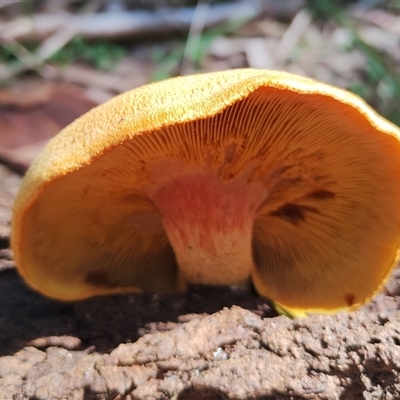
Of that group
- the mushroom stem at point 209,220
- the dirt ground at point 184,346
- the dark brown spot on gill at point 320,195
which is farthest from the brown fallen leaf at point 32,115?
the dark brown spot on gill at point 320,195

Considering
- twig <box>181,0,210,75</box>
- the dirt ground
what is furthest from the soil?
twig <box>181,0,210,75</box>

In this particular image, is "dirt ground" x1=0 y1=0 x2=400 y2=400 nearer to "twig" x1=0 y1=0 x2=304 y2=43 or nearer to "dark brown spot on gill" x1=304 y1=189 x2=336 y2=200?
"dark brown spot on gill" x1=304 y1=189 x2=336 y2=200

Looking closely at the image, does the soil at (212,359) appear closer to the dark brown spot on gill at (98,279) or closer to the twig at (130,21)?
the dark brown spot on gill at (98,279)

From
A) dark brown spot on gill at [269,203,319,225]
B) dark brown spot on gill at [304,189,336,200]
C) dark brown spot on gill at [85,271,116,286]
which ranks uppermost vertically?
dark brown spot on gill at [304,189,336,200]

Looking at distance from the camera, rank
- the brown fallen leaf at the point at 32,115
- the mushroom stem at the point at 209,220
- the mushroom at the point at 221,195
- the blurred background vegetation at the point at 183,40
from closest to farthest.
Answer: the mushroom at the point at 221,195, the mushroom stem at the point at 209,220, the brown fallen leaf at the point at 32,115, the blurred background vegetation at the point at 183,40

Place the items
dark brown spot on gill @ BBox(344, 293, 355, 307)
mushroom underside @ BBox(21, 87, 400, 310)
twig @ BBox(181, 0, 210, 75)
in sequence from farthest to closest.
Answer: twig @ BBox(181, 0, 210, 75)
dark brown spot on gill @ BBox(344, 293, 355, 307)
mushroom underside @ BBox(21, 87, 400, 310)

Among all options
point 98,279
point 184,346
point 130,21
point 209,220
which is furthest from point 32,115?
point 184,346
